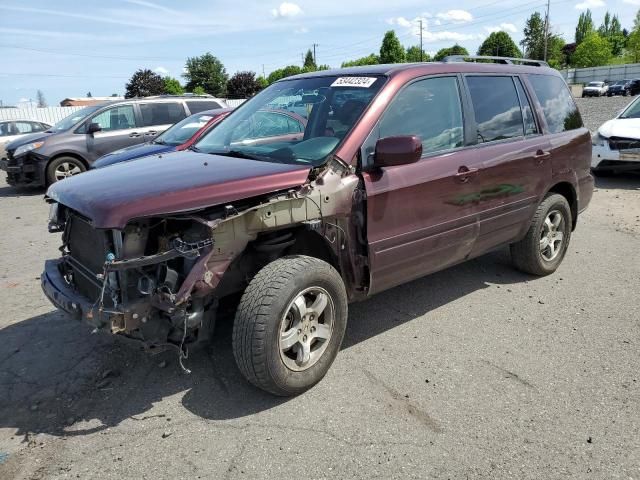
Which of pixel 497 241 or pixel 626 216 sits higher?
pixel 497 241

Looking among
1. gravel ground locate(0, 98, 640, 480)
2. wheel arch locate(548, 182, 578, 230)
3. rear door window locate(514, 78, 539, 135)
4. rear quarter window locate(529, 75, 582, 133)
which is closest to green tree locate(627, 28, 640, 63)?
rear quarter window locate(529, 75, 582, 133)

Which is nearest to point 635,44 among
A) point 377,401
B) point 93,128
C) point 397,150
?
point 93,128

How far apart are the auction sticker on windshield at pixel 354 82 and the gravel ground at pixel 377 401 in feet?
6.14

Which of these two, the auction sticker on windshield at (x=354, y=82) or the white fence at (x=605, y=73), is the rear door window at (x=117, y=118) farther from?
the white fence at (x=605, y=73)

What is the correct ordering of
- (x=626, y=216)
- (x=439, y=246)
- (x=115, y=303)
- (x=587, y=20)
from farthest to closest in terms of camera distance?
(x=587, y=20), (x=626, y=216), (x=439, y=246), (x=115, y=303)

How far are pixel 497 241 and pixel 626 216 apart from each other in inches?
167

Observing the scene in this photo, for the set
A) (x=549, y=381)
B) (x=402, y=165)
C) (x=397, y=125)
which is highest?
(x=397, y=125)

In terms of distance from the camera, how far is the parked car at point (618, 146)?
30.4 feet

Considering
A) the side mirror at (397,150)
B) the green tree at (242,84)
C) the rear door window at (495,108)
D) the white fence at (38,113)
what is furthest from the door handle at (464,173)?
the green tree at (242,84)

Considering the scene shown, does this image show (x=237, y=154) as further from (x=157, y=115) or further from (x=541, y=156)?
(x=157, y=115)

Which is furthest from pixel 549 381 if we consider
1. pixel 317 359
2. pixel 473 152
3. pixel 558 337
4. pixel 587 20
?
pixel 587 20

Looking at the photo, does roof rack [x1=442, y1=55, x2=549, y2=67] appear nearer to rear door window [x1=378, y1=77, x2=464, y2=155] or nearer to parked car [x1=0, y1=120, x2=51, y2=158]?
rear door window [x1=378, y1=77, x2=464, y2=155]

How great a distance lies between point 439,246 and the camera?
394 centimetres

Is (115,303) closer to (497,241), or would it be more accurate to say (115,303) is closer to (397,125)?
(397,125)
